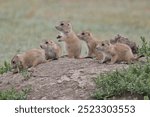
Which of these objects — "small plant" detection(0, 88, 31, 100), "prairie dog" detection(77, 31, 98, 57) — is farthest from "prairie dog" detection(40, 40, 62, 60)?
"small plant" detection(0, 88, 31, 100)

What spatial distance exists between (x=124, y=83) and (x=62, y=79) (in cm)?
136

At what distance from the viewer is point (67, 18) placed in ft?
107

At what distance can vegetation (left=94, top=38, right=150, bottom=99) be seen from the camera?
10.5 meters

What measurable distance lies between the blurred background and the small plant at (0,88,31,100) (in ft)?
27.7

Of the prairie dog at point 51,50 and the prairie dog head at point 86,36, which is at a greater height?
the prairie dog head at point 86,36

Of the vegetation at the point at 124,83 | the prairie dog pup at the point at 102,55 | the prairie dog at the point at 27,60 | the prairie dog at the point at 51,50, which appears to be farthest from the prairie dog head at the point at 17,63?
the vegetation at the point at 124,83

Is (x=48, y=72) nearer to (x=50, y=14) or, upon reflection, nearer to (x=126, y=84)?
(x=126, y=84)

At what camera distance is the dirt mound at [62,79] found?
1097 cm

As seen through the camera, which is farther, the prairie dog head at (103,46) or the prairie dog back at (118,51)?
the prairie dog head at (103,46)

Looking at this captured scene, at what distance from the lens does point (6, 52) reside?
2052 cm

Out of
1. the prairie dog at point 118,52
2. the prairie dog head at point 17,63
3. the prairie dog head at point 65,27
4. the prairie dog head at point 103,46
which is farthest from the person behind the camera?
the prairie dog head at point 65,27

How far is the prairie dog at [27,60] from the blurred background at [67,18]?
21.8 feet

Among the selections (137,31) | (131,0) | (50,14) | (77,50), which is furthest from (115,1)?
(77,50)

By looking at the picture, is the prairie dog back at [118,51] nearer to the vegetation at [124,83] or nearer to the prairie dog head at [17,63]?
the vegetation at [124,83]
